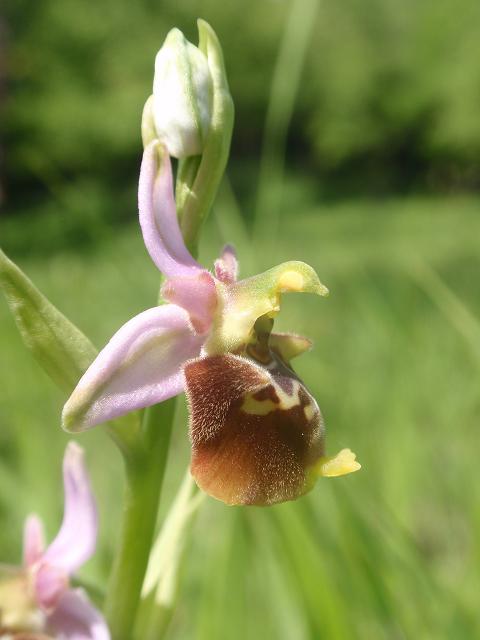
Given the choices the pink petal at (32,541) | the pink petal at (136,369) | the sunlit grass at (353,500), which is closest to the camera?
the pink petal at (136,369)

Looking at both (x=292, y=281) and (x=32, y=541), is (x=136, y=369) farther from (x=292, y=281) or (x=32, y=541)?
(x=32, y=541)

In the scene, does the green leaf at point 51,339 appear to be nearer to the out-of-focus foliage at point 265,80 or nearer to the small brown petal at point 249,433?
the small brown petal at point 249,433

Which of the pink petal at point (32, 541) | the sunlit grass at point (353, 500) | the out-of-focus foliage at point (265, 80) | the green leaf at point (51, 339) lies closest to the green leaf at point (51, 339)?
the green leaf at point (51, 339)

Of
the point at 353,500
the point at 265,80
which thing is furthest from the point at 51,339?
the point at 265,80

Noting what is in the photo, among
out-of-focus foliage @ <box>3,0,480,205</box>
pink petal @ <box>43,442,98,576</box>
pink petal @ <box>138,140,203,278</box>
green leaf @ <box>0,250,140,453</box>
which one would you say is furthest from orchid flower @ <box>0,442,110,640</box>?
out-of-focus foliage @ <box>3,0,480,205</box>

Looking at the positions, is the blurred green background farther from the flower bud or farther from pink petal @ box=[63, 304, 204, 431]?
the flower bud

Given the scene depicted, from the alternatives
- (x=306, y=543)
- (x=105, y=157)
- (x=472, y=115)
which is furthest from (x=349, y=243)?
(x=306, y=543)

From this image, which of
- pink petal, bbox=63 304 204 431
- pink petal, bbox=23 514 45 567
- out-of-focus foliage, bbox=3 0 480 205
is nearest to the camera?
pink petal, bbox=63 304 204 431
